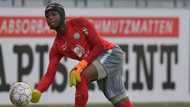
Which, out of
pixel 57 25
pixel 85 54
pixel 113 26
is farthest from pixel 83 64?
pixel 113 26

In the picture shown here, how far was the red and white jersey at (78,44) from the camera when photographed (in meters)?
10.5

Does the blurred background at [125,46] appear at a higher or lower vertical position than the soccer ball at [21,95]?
lower

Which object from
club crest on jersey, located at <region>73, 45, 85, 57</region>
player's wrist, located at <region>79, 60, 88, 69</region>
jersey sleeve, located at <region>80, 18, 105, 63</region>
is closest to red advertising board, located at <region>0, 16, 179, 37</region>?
club crest on jersey, located at <region>73, 45, 85, 57</region>

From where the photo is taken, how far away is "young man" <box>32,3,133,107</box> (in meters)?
10.4

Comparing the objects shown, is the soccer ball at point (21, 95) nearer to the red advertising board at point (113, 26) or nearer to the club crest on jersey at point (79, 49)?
the club crest on jersey at point (79, 49)

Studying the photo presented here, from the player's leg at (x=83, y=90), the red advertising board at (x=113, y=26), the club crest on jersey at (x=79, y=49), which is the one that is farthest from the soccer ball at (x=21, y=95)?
the red advertising board at (x=113, y=26)

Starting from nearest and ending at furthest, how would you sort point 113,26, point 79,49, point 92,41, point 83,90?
point 83,90, point 92,41, point 79,49, point 113,26

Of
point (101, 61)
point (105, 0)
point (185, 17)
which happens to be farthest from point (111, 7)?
point (101, 61)

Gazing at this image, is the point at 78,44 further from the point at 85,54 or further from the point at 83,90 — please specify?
the point at 83,90

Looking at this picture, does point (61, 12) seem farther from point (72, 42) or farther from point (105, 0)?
point (105, 0)

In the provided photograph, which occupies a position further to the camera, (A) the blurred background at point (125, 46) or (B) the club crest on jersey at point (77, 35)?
(A) the blurred background at point (125, 46)

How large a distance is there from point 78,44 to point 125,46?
560 centimetres

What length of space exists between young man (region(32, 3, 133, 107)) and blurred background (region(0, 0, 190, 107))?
15.7 ft

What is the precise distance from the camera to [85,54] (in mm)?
10664
